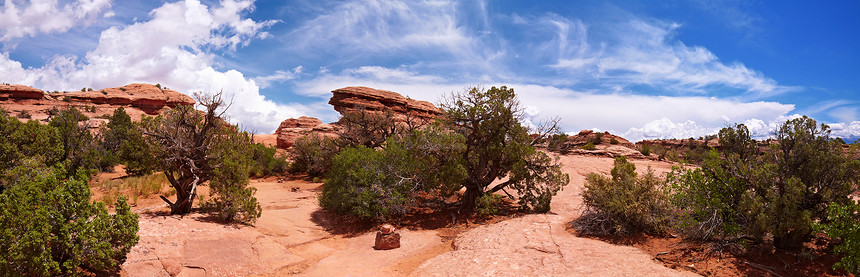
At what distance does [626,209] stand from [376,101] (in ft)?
143

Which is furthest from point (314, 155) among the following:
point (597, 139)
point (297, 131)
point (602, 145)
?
point (597, 139)

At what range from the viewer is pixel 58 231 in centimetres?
640

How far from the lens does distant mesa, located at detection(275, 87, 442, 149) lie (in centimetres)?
4819

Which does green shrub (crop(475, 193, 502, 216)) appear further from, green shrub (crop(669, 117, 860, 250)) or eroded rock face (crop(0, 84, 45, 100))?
eroded rock face (crop(0, 84, 45, 100))

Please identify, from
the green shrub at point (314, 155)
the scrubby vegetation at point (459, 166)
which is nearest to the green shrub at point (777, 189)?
the scrubby vegetation at point (459, 166)

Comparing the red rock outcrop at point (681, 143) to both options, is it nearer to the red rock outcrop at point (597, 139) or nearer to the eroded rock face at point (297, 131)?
the red rock outcrop at point (597, 139)

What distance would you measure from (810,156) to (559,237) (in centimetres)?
539

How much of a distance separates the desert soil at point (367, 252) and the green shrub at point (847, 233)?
2181 millimetres

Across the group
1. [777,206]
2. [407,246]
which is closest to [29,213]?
[407,246]

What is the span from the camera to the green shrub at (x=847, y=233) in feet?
20.1

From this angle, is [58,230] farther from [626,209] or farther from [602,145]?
[602,145]

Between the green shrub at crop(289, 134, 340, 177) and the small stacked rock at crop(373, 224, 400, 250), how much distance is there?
1592cm

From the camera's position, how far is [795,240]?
791 centimetres

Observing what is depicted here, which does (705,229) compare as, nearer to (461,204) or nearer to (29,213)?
(461,204)
